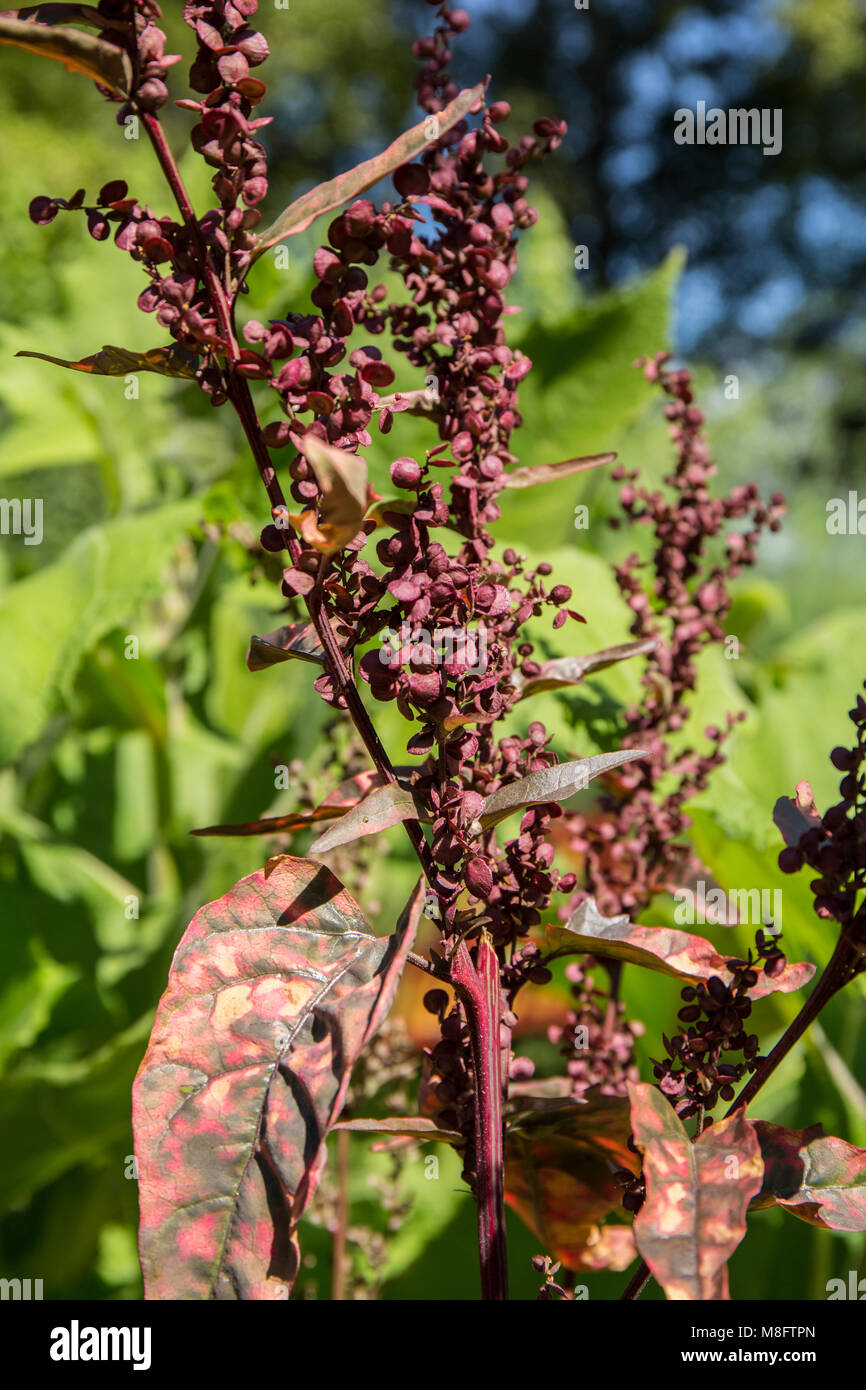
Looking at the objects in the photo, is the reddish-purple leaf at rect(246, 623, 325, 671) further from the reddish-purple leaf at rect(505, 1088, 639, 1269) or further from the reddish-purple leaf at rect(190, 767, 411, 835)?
the reddish-purple leaf at rect(505, 1088, 639, 1269)

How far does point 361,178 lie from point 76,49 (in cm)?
9

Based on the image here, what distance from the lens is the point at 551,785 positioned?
0.38 meters

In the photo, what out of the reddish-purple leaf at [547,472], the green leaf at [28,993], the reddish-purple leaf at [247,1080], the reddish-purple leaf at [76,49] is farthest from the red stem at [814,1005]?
the green leaf at [28,993]

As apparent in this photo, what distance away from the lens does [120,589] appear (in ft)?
2.75

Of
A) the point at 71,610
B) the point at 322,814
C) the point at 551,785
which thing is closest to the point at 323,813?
the point at 322,814

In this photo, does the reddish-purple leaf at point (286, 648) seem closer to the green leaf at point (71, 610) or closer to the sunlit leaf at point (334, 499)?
the sunlit leaf at point (334, 499)

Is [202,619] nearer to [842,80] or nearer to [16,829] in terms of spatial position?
[16,829]

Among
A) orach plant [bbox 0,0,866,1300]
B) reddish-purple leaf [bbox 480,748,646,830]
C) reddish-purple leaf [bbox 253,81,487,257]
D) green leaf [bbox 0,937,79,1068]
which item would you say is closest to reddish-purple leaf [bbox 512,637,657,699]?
orach plant [bbox 0,0,866,1300]

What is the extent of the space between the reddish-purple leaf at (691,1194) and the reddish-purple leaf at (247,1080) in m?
0.10

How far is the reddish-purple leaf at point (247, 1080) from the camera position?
1.16 feet

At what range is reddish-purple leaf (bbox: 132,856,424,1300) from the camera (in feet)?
1.16

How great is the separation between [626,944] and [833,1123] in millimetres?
542

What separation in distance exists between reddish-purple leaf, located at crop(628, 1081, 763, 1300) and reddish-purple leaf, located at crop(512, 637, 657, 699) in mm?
181
